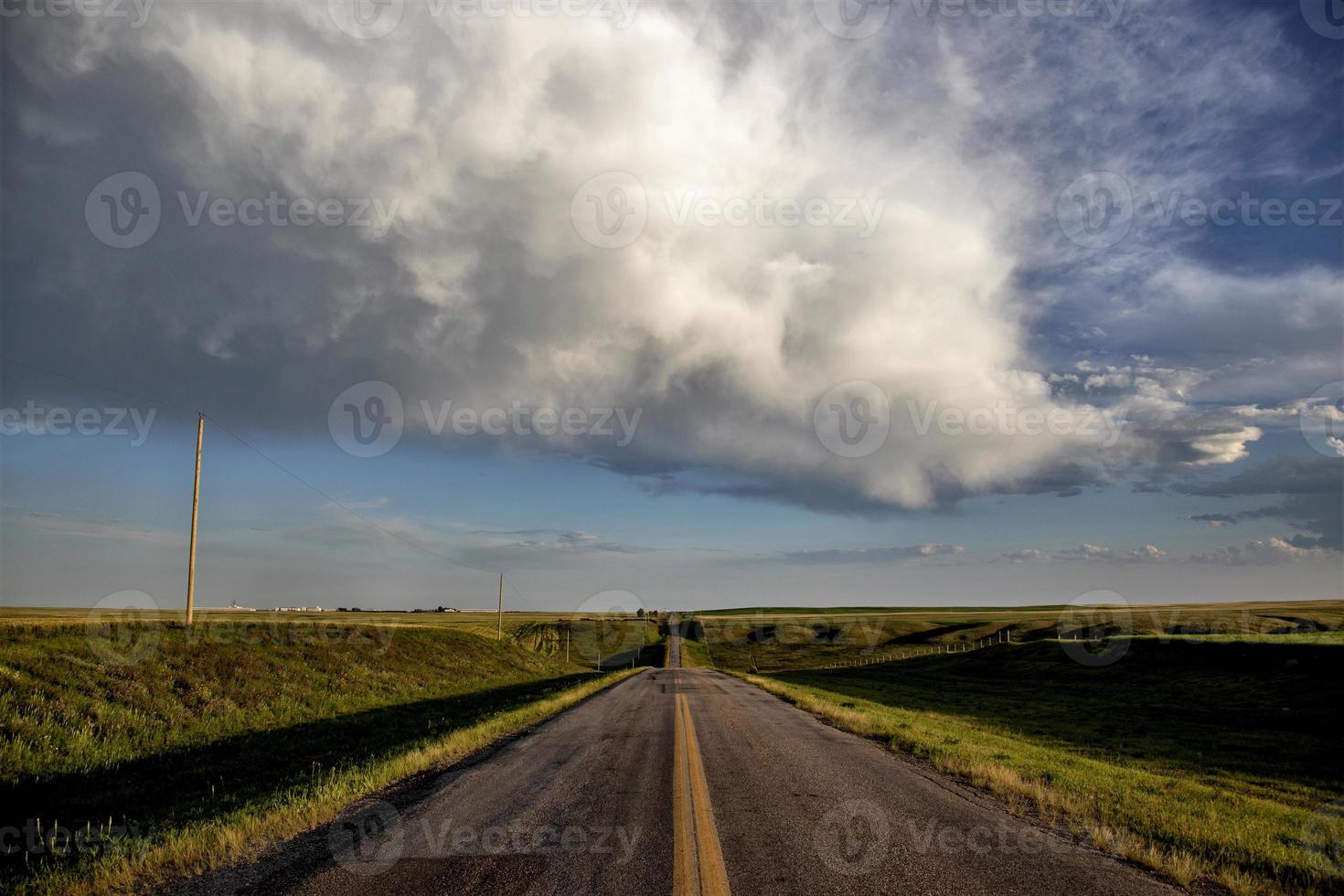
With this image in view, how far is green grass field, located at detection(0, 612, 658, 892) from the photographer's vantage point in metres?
7.76

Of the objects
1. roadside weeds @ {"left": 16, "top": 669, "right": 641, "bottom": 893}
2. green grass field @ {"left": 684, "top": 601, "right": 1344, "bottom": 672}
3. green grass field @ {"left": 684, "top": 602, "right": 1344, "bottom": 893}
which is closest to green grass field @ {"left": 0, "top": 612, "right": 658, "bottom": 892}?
roadside weeds @ {"left": 16, "top": 669, "right": 641, "bottom": 893}

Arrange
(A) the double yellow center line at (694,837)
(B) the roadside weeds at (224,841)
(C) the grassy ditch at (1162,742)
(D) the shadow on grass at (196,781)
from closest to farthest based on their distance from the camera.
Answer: (A) the double yellow center line at (694,837) < (B) the roadside weeds at (224,841) < (C) the grassy ditch at (1162,742) < (D) the shadow on grass at (196,781)

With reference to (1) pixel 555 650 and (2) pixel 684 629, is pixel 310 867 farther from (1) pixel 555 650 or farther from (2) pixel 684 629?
(2) pixel 684 629

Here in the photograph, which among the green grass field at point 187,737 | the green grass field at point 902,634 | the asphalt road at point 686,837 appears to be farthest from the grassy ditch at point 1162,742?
the green grass field at point 902,634

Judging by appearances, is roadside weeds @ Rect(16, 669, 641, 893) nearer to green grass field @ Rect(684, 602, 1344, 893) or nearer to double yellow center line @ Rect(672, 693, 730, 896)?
double yellow center line @ Rect(672, 693, 730, 896)

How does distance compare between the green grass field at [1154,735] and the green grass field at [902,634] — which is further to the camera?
the green grass field at [902,634]

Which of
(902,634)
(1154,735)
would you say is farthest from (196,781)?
(902,634)

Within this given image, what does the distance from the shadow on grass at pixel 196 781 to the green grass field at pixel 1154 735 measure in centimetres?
1123

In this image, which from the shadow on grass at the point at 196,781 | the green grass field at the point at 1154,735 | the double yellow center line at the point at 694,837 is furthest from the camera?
the shadow on grass at the point at 196,781

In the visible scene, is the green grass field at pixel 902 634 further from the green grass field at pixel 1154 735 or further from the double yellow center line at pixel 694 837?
the double yellow center line at pixel 694 837

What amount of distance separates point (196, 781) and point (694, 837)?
1321 cm

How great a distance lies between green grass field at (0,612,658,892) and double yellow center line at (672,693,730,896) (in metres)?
4.43

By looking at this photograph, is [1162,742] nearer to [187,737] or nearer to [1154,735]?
[1154,735]

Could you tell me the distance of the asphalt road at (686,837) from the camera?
20.5ft
